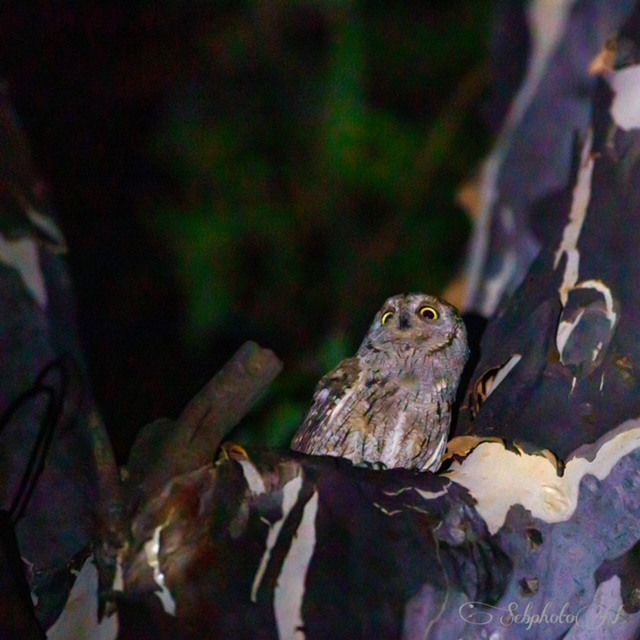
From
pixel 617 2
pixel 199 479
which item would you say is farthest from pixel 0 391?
pixel 617 2

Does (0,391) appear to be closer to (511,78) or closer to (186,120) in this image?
(511,78)

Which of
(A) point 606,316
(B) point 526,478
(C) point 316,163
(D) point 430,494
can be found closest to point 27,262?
(D) point 430,494

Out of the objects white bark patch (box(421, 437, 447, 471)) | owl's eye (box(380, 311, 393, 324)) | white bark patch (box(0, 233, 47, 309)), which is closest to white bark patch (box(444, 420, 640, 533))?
white bark patch (box(421, 437, 447, 471))

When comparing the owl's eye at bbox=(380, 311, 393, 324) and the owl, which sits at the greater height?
the owl's eye at bbox=(380, 311, 393, 324)

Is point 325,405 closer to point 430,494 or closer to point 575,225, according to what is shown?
point 430,494

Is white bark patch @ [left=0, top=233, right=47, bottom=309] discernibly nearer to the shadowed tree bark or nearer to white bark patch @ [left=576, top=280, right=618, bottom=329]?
the shadowed tree bark

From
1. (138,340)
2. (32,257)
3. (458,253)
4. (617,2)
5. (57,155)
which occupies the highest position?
(617,2)
